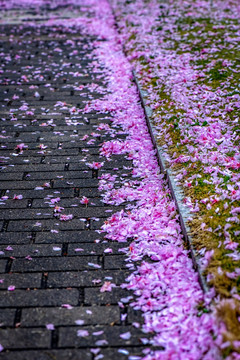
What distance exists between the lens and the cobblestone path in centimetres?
299

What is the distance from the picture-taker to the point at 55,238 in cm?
402

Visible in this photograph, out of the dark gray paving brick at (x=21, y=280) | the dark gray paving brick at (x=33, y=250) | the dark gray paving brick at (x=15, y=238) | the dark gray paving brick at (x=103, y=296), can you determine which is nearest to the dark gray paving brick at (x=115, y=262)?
the dark gray paving brick at (x=103, y=296)

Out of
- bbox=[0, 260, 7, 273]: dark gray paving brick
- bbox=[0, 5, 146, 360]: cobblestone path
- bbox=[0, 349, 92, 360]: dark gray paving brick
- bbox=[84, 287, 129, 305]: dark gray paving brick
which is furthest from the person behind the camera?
bbox=[0, 260, 7, 273]: dark gray paving brick

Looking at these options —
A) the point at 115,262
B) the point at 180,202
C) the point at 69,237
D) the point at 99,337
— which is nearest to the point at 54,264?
the point at 69,237

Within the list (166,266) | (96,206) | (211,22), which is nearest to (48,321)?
(166,266)

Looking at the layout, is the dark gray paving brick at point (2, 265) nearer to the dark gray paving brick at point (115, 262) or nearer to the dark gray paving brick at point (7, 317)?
the dark gray paving brick at point (7, 317)

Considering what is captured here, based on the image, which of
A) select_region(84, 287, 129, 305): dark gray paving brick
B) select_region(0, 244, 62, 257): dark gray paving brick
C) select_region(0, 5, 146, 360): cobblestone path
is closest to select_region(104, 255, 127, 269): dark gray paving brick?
select_region(0, 5, 146, 360): cobblestone path

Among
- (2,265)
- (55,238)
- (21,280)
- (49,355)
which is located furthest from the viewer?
(55,238)

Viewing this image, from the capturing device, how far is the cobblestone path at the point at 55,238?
9.82 feet

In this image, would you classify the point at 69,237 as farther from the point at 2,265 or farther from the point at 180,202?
the point at 180,202

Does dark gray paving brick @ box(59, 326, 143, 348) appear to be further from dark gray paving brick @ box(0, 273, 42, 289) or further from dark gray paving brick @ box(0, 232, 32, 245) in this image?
dark gray paving brick @ box(0, 232, 32, 245)

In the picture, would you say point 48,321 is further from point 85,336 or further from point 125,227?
point 125,227

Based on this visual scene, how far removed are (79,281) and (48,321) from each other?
478mm

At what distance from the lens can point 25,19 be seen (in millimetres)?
13984
